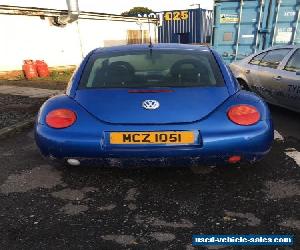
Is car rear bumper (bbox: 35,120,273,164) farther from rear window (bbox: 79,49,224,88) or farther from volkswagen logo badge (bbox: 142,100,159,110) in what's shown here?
rear window (bbox: 79,49,224,88)

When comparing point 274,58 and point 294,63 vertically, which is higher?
point 294,63

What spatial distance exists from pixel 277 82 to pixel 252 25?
520 centimetres

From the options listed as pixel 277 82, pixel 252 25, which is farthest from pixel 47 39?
pixel 277 82

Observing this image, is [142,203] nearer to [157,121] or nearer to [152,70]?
[157,121]

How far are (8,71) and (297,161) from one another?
12.9m

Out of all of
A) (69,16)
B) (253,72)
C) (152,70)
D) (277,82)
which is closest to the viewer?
(152,70)

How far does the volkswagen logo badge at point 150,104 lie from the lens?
3.28 metres

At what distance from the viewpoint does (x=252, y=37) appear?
36.1ft

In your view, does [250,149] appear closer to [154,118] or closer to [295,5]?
[154,118]

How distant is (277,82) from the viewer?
249 inches

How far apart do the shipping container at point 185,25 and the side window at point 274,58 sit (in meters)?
24.0

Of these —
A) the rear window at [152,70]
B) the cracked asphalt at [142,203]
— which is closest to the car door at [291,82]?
the cracked asphalt at [142,203]

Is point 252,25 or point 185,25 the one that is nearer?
point 252,25

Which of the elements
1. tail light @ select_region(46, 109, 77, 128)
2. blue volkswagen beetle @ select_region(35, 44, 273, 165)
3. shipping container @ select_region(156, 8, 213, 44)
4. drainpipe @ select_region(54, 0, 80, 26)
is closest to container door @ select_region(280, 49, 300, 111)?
blue volkswagen beetle @ select_region(35, 44, 273, 165)
